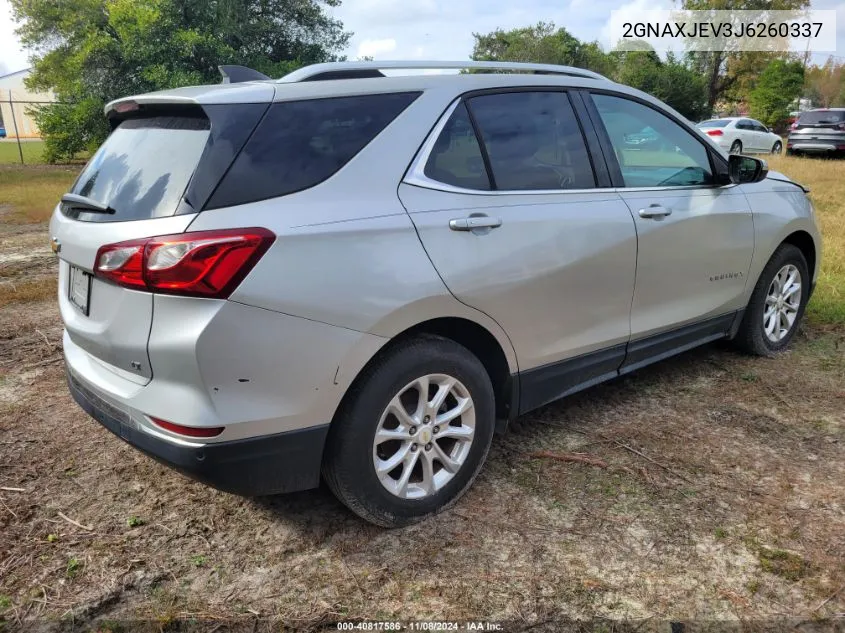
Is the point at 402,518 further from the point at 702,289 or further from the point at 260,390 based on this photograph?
the point at 702,289

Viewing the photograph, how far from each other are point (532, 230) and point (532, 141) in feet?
1.63

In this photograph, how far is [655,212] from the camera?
337 cm

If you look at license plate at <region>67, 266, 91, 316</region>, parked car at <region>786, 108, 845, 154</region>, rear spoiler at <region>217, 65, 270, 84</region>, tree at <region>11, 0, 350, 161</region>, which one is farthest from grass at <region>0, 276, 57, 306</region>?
parked car at <region>786, 108, 845, 154</region>

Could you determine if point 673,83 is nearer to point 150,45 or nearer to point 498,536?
point 150,45

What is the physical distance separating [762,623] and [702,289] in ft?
6.74

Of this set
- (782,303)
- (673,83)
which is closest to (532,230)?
(782,303)

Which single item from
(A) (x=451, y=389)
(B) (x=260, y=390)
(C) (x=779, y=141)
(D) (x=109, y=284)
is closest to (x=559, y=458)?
(A) (x=451, y=389)

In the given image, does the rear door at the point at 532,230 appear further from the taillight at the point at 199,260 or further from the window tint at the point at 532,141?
the taillight at the point at 199,260

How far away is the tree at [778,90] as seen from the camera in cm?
3688

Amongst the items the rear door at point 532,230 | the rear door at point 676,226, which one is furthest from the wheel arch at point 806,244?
the rear door at point 532,230

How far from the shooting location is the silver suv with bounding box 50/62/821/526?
2139 millimetres

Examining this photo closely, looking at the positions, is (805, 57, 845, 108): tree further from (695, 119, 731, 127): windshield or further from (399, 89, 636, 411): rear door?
(399, 89, 636, 411): rear door

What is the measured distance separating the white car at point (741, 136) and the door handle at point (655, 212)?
19.6 metres

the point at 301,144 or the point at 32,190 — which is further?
the point at 32,190
